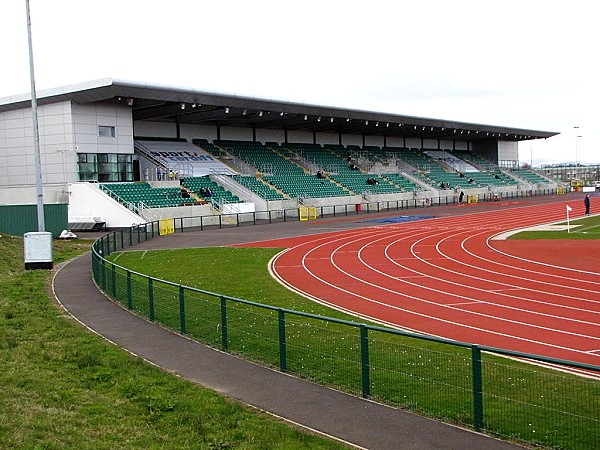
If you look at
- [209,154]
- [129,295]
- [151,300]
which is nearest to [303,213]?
[209,154]

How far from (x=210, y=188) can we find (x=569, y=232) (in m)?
28.9

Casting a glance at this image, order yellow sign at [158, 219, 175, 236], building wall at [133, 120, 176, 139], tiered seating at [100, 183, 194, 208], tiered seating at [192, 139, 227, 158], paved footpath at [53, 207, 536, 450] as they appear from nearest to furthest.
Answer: paved footpath at [53, 207, 536, 450] < yellow sign at [158, 219, 175, 236] < tiered seating at [100, 183, 194, 208] < building wall at [133, 120, 176, 139] < tiered seating at [192, 139, 227, 158]

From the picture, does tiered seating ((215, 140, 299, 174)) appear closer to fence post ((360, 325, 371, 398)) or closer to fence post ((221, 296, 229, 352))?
fence post ((221, 296, 229, 352))

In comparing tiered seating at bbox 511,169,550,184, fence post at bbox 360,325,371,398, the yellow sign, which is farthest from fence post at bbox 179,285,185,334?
tiered seating at bbox 511,169,550,184

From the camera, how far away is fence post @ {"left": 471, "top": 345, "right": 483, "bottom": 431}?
25.3 feet

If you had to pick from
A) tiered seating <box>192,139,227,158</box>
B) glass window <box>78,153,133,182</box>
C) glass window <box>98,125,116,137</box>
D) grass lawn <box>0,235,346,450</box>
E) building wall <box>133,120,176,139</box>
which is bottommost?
grass lawn <box>0,235,346,450</box>

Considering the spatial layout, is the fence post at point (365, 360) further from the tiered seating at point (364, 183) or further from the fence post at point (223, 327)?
the tiered seating at point (364, 183)

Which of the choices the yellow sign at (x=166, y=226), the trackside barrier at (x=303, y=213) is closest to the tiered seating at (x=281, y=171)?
the trackside barrier at (x=303, y=213)

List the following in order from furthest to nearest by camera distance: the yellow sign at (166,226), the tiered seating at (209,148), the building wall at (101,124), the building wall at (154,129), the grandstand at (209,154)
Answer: the tiered seating at (209,148) → the building wall at (154,129) → the building wall at (101,124) → the grandstand at (209,154) → the yellow sign at (166,226)

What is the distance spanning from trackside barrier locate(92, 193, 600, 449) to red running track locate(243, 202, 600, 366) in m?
2.21

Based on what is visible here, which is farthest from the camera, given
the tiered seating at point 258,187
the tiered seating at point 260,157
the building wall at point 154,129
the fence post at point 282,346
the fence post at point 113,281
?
the tiered seating at point 260,157

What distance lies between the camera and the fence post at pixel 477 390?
7.72 m

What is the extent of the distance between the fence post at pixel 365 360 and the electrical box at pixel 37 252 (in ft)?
58.9

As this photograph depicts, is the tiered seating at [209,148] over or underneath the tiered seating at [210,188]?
over
